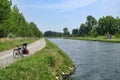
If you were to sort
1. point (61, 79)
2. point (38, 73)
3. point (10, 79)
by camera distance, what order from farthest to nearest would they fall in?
point (61, 79), point (38, 73), point (10, 79)

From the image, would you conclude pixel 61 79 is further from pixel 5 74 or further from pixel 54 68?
pixel 5 74

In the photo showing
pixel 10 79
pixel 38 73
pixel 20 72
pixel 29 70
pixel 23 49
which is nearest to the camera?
pixel 10 79

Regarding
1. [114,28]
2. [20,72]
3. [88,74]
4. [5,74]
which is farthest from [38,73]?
[114,28]

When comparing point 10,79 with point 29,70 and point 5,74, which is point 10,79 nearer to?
point 5,74

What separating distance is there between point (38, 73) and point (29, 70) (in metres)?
1.95

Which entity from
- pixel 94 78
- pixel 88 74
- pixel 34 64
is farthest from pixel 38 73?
pixel 88 74

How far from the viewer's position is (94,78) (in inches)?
1129

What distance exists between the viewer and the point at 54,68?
94.2 ft

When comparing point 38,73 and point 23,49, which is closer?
point 38,73

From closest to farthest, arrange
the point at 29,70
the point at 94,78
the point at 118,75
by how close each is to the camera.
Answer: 1. the point at 29,70
2. the point at 94,78
3. the point at 118,75

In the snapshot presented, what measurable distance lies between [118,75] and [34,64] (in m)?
11.9

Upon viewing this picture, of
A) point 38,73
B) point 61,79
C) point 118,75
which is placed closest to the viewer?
point 38,73

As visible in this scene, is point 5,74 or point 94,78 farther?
point 94,78

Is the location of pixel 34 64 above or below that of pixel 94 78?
above
